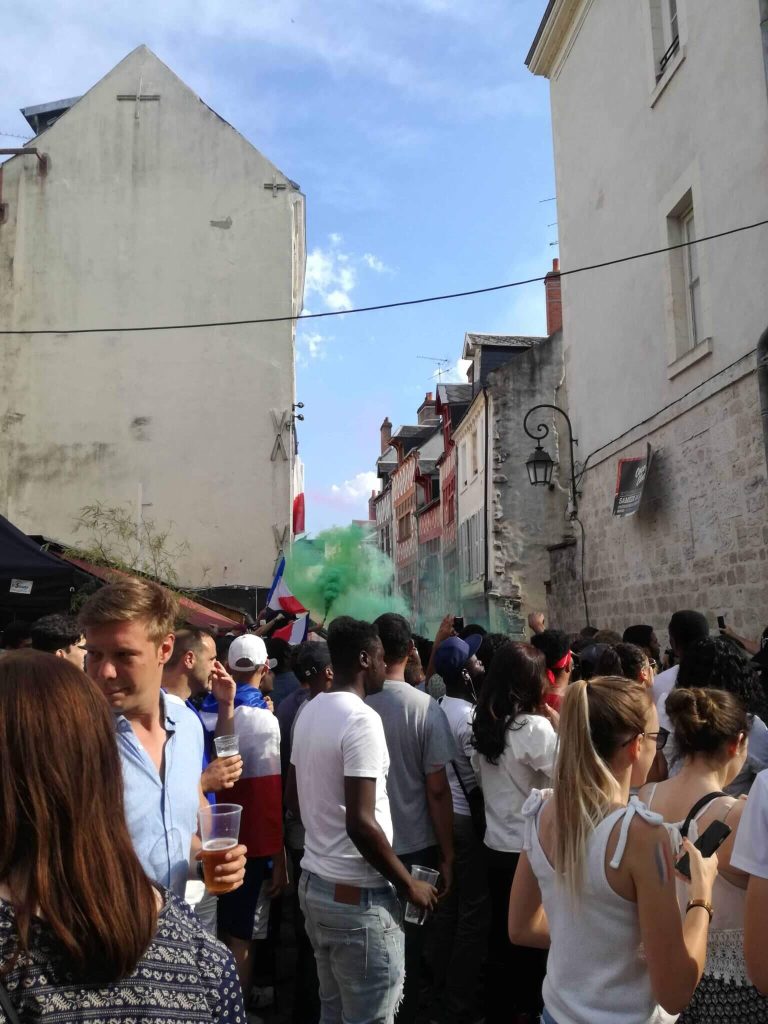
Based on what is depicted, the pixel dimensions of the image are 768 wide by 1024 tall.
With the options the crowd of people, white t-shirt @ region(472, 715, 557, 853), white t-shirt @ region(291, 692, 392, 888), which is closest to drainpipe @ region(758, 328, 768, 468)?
the crowd of people

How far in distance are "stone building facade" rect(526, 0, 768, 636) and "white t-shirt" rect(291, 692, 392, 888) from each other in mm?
6114

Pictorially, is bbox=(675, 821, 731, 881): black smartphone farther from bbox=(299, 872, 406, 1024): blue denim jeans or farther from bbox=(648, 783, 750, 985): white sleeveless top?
bbox=(299, 872, 406, 1024): blue denim jeans

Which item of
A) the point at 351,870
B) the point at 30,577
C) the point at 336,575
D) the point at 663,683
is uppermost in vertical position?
the point at 336,575

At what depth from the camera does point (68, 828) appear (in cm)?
135

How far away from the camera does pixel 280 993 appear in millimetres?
4988

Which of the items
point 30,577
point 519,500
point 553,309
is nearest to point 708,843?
point 30,577

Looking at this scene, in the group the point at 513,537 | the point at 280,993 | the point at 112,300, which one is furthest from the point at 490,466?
the point at 280,993

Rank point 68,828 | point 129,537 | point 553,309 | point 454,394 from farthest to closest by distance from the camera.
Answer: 1. point 454,394
2. point 553,309
3. point 129,537
4. point 68,828

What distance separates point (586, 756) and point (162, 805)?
Result: 119cm

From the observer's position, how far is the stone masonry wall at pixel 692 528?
27.3 ft

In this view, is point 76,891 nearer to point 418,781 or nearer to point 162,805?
point 162,805

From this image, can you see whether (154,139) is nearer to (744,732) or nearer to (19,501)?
(19,501)

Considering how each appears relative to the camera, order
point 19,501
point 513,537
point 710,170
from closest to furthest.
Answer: point 710,170, point 19,501, point 513,537

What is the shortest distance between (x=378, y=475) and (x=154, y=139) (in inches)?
1558
